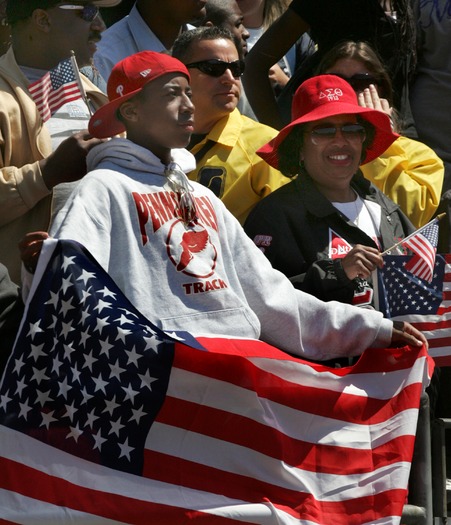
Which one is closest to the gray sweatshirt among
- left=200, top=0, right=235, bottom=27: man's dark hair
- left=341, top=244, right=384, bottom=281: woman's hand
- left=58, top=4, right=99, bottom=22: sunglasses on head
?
left=341, top=244, right=384, bottom=281: woman's hand

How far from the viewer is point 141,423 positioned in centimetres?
478

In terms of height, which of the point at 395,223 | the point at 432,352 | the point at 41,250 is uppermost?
the point at 41,250

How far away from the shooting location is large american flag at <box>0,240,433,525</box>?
465 cm

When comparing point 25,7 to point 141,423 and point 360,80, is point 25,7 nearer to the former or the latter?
point 360,80

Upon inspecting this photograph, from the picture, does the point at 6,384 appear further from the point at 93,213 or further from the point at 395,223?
the point at 395,223

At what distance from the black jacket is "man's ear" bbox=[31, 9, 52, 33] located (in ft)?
4.31

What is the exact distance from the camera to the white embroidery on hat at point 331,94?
6.52 meters

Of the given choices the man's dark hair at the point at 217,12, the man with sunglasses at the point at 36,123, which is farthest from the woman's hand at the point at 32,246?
the man's dark hair at the point at 217,12

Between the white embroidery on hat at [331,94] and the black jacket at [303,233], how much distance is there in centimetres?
42

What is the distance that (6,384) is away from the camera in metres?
4.68

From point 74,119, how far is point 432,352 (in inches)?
78.1

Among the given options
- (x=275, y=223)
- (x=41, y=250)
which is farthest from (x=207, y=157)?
(x=41, y=250)

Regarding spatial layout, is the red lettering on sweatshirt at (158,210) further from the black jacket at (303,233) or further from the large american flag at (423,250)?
the large american flag at (423,250)

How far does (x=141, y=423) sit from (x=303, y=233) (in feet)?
5.51
